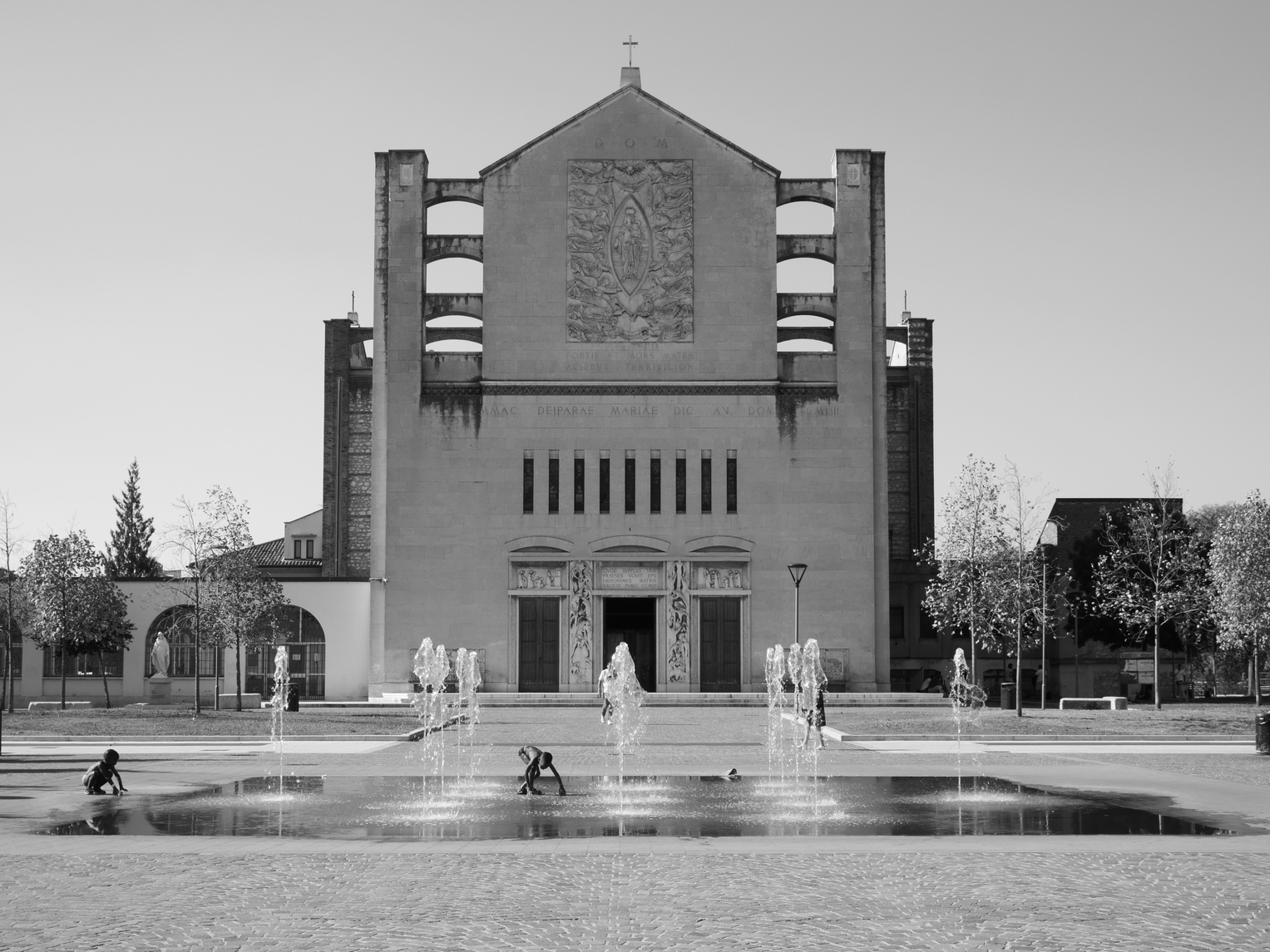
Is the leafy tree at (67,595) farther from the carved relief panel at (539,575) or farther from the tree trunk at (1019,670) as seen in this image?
the tree trunk at (1019,670)

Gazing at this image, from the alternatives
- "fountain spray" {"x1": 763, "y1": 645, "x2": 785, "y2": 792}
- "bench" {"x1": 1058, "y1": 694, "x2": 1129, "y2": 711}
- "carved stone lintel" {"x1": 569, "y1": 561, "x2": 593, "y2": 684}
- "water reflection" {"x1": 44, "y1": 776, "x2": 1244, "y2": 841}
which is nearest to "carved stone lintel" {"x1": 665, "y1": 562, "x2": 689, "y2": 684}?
"carved stone lintel" {"x1": 569, "y1": 561, "x2": 593, "y2": 684}

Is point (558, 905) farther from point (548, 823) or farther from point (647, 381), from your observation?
point (647, 381)

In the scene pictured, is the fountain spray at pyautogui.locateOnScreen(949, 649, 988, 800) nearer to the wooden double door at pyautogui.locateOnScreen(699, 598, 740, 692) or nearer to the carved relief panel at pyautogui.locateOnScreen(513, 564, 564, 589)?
the wooden double door at pyautogui.locateOnScreen(699, 598, 740, 692)

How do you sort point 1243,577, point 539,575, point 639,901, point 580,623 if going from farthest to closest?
point 539,575, point 580,623, point 1243,577, point 639,901

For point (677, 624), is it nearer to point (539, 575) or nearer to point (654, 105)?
point (539, 575)

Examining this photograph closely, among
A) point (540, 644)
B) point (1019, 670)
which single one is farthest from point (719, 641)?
point (1019, 670)

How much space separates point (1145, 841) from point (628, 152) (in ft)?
165

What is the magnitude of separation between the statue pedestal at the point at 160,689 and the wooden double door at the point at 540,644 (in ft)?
48.5

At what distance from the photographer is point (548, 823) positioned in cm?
1766

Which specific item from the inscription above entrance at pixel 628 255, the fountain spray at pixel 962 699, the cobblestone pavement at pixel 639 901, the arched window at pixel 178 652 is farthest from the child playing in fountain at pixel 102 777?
the inscription above entrance at pixel 628 255

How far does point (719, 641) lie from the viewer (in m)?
60.6

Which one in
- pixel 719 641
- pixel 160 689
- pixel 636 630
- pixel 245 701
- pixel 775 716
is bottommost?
pixel 245 701

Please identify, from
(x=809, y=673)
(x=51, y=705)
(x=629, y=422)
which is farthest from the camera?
(x=629, y=422)

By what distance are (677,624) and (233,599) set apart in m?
18.4
